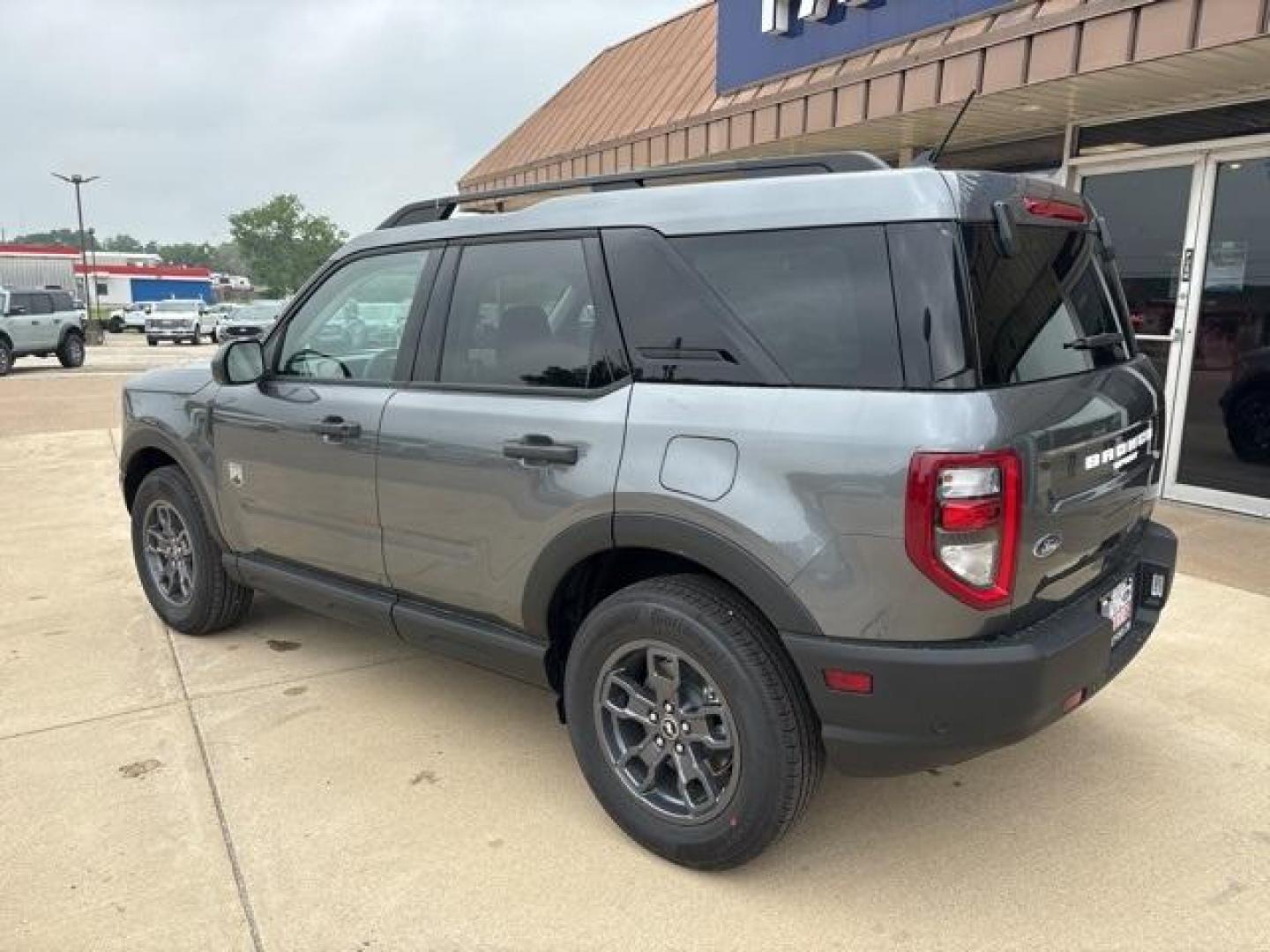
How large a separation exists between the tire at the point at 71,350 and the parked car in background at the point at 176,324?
13940mm

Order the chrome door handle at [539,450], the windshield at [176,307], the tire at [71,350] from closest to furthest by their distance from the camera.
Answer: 1. the chrome door handle at [539,450]
2. the tire at [71,350]
3. the windshield at [176,307]

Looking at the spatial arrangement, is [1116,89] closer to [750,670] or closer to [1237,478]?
[1237,478]

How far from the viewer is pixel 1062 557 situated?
227cm

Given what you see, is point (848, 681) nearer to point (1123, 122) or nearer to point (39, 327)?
point (1123, 122)

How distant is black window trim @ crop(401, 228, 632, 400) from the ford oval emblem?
1.09 metres

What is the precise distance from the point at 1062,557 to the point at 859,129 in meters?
5.25

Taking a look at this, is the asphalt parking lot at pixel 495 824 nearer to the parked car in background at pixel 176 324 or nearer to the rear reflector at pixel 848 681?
the rear reflector at pixel 848 681

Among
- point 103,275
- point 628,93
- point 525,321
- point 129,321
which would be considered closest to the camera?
point 525,321

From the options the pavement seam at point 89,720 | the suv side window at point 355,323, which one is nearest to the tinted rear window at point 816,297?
the suv side window at point 355,323

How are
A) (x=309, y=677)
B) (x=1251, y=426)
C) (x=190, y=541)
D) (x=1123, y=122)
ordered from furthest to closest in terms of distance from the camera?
(x=1123, y=122) < (x=1251, y=426) < (x=190, y=541) < (x=309, y=677)

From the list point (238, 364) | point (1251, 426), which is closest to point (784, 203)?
point (238, 364)

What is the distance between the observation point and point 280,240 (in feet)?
320

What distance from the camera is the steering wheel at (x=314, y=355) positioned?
11.4 ft

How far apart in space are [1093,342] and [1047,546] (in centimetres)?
70
